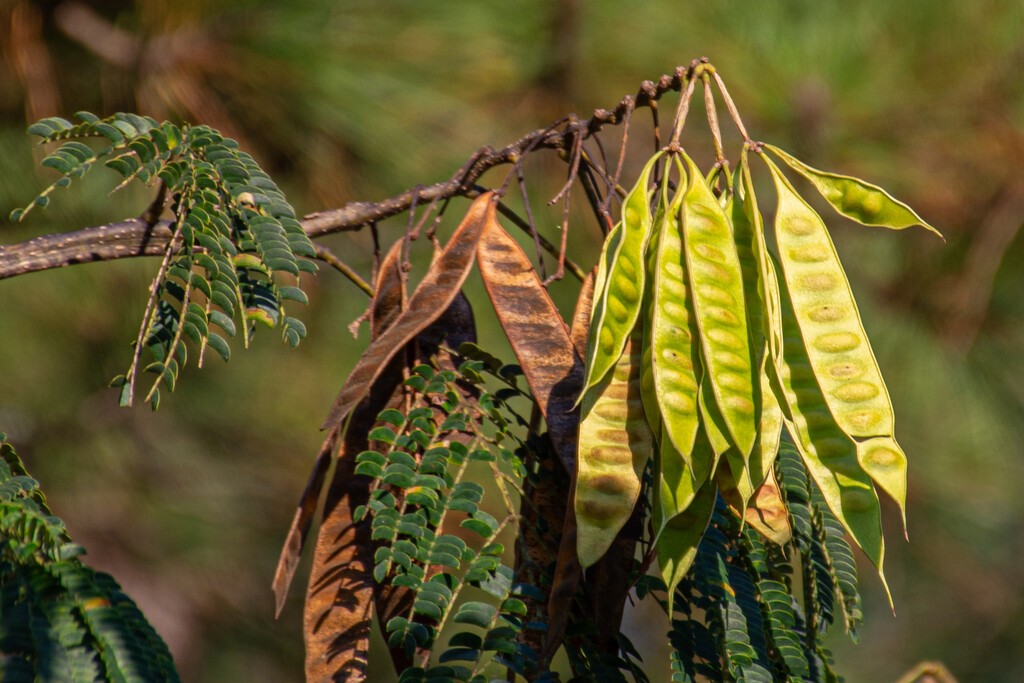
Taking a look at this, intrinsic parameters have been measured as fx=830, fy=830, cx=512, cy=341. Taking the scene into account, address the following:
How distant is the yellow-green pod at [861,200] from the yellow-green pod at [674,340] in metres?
0.12

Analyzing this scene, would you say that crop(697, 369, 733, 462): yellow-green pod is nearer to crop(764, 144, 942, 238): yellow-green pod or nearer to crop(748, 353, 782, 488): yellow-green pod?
crop(748, 353, 782, 488): yellow-green pod

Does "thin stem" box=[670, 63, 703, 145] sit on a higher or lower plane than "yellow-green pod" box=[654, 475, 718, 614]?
higher

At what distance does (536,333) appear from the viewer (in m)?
0.64

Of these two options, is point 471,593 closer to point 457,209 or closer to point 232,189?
point 457,209

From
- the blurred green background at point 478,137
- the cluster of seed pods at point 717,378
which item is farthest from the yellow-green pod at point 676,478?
the blurred green background at point 478,137

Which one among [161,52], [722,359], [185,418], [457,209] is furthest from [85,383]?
[722,359]

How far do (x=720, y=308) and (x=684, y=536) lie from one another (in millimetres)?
151

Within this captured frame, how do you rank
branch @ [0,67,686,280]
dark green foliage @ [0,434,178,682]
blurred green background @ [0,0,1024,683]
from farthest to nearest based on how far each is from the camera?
blurred green background @ [0,0,1024,683] < branch @ [0,67,686,280] < dark green foliage @ [0,434,178,682]

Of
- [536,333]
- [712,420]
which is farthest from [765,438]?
[536,333]

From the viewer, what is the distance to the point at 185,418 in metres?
2.67

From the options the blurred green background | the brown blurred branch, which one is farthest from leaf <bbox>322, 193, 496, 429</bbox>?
the brown blurred branch

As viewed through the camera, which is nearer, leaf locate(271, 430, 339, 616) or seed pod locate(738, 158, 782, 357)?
seed pod locate(738, 158, 782, 357)

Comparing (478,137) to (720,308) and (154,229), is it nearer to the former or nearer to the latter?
(154,229)

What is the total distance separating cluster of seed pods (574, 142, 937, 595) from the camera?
51 cm
